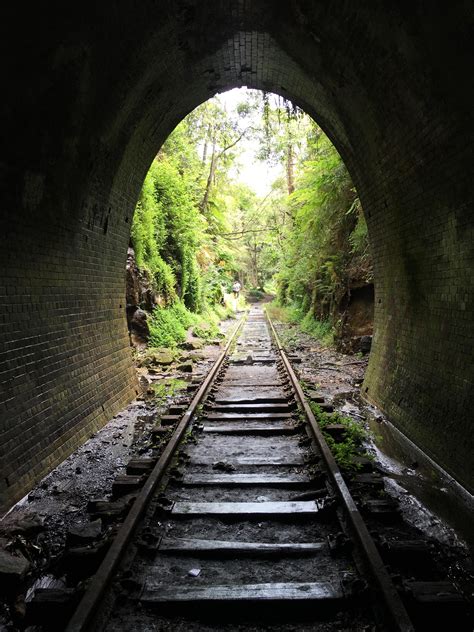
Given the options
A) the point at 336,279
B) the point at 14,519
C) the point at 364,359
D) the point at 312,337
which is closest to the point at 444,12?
the point at 14,519

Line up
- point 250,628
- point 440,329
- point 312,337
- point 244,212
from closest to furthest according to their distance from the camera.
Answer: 1. point 250,628
2. point 440,329
3. point 312,337
4. point 244,212

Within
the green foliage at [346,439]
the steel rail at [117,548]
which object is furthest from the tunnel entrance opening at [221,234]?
the steel rail at [117,548]

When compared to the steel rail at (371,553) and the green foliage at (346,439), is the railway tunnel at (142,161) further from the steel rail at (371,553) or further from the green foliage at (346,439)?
the steel rail at (371,553)

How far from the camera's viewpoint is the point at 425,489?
4246 millimetres

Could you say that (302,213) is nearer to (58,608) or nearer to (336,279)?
(336,279)

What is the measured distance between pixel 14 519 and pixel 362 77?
20.5 feet

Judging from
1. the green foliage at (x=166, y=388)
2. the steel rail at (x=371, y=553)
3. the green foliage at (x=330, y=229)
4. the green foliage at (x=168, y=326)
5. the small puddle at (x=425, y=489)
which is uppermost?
the green foliage at (x=330, y=229)

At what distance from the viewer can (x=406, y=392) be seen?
5.86 metres

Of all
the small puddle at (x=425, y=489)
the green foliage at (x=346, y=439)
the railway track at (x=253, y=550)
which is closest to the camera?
the railway track at (x=253, y=550)

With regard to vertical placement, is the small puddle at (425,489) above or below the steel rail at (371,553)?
below

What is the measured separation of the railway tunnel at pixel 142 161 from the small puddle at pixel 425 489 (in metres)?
0.17


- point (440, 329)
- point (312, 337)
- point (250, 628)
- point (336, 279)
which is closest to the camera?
point (250, 628)

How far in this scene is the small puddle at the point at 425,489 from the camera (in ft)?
11.8

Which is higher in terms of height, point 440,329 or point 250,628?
point 440,329
